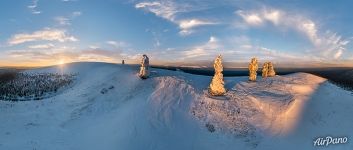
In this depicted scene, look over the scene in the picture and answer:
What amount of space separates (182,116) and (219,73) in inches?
304

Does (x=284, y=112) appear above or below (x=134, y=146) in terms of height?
above

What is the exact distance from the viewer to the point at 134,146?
106ft

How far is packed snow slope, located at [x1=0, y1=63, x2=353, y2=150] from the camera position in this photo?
33.1 m

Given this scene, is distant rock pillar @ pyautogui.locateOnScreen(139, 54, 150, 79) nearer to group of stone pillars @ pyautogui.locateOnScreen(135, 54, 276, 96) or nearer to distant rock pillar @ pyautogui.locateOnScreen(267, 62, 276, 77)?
group of stone pillars @ pyautogui.locateOnScreen(135, 54, 276, 96)

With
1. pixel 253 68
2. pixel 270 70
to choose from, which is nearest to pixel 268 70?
pixel 270 70

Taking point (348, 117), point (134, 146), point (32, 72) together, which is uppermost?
point (32, 72)

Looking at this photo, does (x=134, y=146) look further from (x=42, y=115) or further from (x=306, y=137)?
(x=306, y=137)

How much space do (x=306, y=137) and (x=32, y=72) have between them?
52698 millimetres

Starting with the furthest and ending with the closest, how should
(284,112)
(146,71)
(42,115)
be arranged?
(146,71)
(42,115)
(284,112)

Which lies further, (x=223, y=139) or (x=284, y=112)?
(x=284, y=112)

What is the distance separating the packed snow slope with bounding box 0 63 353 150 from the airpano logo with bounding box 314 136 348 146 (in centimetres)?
53

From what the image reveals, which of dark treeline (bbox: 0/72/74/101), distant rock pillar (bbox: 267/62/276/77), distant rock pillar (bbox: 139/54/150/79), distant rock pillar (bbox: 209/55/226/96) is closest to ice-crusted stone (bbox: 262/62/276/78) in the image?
→ distant rock pillar (bbox: 267/62/276/77)

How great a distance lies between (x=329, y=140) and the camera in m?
32.5

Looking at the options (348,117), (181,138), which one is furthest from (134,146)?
(348,117)
